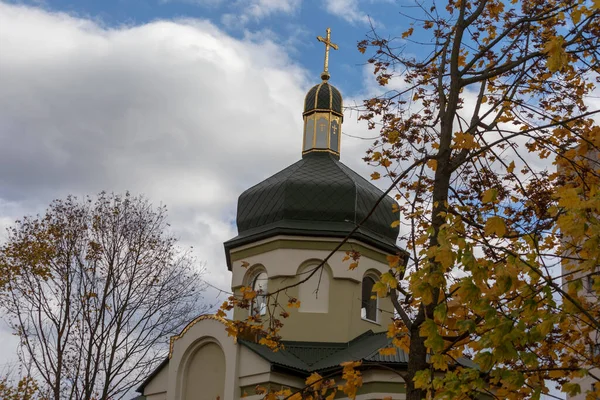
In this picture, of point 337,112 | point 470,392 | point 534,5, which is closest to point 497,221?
point 470,392

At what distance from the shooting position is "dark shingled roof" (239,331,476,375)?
1802cm

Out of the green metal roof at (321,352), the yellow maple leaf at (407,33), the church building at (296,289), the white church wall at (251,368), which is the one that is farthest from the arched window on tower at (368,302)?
the yellow maple leaf at (407,33)

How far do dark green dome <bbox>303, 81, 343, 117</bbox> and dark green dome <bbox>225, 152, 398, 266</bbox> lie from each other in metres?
2.64

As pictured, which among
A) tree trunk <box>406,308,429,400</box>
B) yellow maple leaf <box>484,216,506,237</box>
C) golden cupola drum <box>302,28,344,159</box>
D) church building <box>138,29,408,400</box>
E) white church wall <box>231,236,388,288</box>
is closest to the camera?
yellow maple leaf <box>484,216,506,237</box>

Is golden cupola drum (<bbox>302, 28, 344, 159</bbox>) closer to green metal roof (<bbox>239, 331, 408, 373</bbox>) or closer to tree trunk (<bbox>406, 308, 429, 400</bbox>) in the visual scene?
green metal roof (<bbox>239, 331, 408, 373</bbox>)

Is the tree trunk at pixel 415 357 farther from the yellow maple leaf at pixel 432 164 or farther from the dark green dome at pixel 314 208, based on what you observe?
the dark green dome at pixel 314 208

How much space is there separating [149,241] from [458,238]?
13282 mm

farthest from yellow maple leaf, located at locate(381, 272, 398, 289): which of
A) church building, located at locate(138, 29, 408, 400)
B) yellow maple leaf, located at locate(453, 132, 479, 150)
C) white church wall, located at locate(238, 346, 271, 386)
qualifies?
white church wall, located at locate(238, 346, 271, 386)

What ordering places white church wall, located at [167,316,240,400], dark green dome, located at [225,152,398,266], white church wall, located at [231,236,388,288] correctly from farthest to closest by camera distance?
dark green dome, located at [225,152,398,266]
white church wall, located at [231,236,388,288]
white church wall, located at [167,316,240,400]

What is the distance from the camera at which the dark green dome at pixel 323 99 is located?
23953 mm

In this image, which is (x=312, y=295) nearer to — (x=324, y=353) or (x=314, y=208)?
(x=324, y=353)

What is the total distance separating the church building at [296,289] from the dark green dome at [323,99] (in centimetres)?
264

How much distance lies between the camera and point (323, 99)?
2397 centimetres

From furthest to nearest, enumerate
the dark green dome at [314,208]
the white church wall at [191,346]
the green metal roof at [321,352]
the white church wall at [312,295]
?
the dark green dome at [314,208], the white church wall at [312,295], the white church wall at [191,346], the green metal roof at [321,352]
